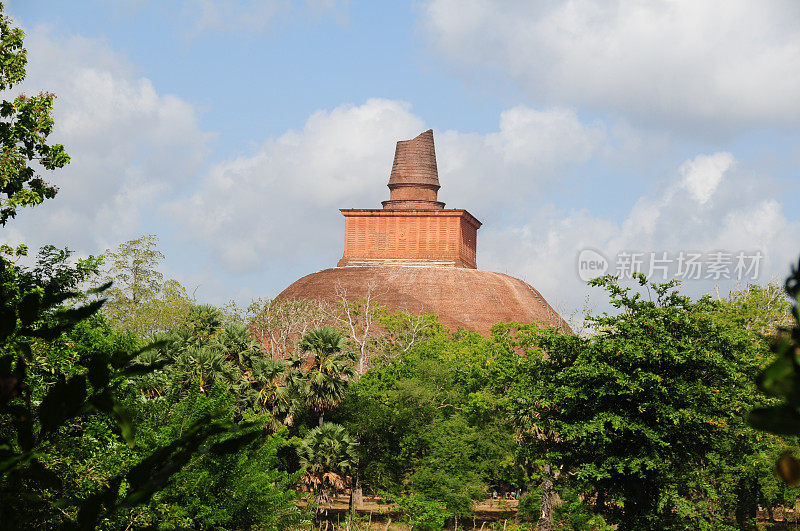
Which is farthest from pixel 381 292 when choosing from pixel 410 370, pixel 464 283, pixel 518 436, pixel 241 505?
pixel 241 505

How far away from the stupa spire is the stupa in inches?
3.6

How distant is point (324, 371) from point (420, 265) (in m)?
41.0

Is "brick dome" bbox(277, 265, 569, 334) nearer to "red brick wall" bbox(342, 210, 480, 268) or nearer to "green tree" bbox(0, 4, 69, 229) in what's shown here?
"red brick wall" bbox(342, 210, 480, 268)

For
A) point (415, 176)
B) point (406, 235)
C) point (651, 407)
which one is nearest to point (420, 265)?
point (406, 235)

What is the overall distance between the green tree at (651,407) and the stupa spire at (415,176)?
53511 millimetres

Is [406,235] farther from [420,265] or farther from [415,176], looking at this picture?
[415,176]

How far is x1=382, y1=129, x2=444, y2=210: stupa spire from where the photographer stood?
80.8m

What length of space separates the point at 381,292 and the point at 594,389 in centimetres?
4658

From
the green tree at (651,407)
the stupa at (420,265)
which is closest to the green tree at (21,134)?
the green tree at (651,407)

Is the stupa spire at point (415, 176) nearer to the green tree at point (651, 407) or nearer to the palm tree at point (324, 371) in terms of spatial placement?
the palm tree at point (324, 371)

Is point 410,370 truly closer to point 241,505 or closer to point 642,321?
point 642,321

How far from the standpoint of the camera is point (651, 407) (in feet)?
82.0

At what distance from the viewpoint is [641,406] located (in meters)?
24.5

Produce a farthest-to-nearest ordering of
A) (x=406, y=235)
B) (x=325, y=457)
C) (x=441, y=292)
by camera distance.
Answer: (x=406, y=235)
(x=441, y=292)
(x=325, y=457)
